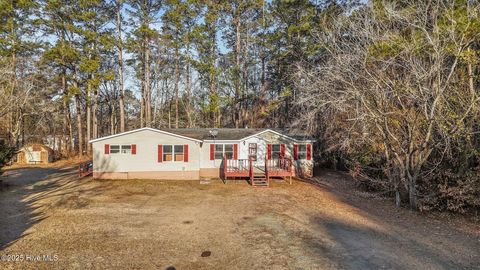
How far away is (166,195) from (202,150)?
4774 mm

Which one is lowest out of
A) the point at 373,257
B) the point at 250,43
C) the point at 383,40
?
the point at 373,257

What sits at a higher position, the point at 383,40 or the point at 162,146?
the point at 383,40

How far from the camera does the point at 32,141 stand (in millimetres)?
28500

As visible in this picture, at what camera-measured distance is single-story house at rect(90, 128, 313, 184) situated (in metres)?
16.0

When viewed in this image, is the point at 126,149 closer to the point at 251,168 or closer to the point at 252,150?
the point at 251,168

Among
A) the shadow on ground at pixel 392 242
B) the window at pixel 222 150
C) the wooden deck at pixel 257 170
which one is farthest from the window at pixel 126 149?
the shadow on ground at pixel 392 242

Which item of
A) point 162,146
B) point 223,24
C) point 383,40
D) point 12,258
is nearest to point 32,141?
point 162,146

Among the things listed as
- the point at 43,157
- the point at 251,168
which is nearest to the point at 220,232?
the point at 251,168

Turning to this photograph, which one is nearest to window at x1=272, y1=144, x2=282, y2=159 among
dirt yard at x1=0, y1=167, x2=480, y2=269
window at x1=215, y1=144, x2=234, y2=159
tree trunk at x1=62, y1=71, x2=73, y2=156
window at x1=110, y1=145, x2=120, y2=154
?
window at x1=215, y1=144, x2=234, y2=159

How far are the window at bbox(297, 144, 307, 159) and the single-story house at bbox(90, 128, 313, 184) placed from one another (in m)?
0.97

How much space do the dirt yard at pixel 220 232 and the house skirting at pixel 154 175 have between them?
2249 millimetres

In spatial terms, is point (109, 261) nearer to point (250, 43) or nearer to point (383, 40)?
point (383, 40)

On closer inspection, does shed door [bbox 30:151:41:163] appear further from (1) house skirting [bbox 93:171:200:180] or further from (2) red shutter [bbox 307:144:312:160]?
(2) red shutter [bbox 307:144:312:160]

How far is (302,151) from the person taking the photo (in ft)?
60.4
